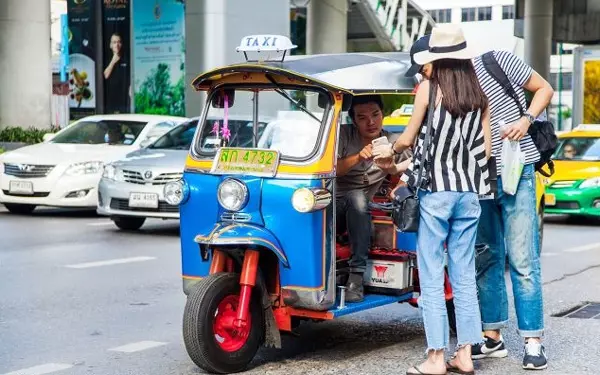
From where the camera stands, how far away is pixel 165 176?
49.1 feet

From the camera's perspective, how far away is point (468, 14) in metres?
104

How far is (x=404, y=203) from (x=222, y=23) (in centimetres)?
1981

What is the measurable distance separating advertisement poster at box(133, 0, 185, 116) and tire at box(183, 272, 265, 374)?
22.6m

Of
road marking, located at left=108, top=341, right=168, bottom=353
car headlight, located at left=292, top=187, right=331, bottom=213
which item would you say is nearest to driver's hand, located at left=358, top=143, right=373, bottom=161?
car headlight, located at left=292, top=187, right=331, bottom=213

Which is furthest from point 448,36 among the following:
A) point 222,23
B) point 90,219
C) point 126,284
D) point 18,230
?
point 222,23

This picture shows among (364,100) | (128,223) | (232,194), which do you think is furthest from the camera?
(128,223)

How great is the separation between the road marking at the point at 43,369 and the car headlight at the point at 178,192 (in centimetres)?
119

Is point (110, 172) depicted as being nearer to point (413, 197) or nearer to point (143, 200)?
point (143, 200)

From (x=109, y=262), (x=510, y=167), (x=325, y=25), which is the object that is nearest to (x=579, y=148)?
(x=109, y=262)

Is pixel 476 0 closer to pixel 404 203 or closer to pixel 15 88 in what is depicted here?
pixel 15 88

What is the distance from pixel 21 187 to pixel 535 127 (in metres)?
11.1

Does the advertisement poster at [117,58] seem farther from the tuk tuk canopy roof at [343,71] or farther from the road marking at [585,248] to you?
the tuk tuk canopy roof at [343,71]

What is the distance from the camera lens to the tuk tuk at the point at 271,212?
6910 mm

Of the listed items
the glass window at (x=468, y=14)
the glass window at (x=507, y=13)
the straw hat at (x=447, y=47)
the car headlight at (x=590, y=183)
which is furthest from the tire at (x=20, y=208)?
the glass window at (x=468, y=14)
